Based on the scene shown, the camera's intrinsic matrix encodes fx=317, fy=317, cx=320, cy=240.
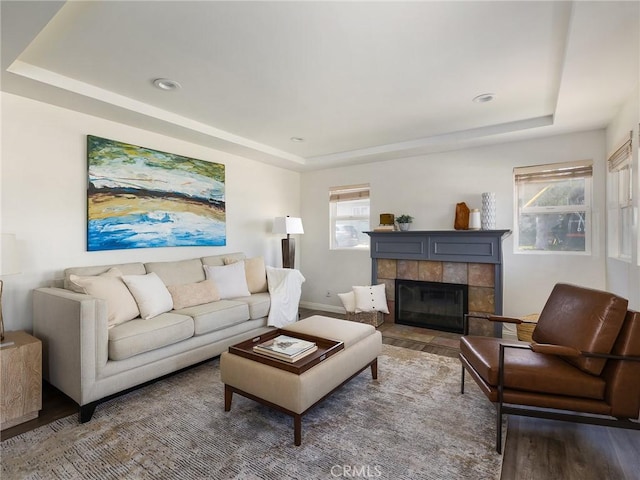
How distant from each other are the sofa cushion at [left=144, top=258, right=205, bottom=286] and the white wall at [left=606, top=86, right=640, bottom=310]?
13.1ft

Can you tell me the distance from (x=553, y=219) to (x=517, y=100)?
62.2 inches

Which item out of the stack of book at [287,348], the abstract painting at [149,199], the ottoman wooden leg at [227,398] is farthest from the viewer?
the abstract painting at [149,199]

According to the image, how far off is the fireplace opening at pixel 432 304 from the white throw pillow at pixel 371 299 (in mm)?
238

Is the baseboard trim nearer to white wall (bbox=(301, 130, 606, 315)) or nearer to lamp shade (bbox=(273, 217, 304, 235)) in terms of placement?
white wall (bbox=(301, 130, 606, 315))

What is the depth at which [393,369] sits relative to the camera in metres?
2.94

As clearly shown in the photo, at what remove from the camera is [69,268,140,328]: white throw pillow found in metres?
2.49

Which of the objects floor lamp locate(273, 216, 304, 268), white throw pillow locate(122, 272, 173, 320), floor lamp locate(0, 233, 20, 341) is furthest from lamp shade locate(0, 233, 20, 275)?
floor lamp locate(273, 216, 304, 268)

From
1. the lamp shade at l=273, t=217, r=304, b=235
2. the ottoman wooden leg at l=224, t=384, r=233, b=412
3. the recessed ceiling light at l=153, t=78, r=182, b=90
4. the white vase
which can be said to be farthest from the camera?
the lamp shade at l=273, t=217, r=304, b=235

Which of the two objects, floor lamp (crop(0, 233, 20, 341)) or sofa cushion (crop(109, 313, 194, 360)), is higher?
floor lamp (crop(0, 233, 20, 341))

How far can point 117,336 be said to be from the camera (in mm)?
2295

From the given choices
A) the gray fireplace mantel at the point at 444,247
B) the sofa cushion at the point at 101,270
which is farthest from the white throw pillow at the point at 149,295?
the gray fireplace mantel at the point at 444,247

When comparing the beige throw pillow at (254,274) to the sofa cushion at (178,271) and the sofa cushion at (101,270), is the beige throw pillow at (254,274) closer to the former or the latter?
the sofa cushion at (178,271)

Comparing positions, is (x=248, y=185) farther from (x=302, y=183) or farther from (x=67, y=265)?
(x=67, y=265)

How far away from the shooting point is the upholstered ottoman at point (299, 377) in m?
1.88
